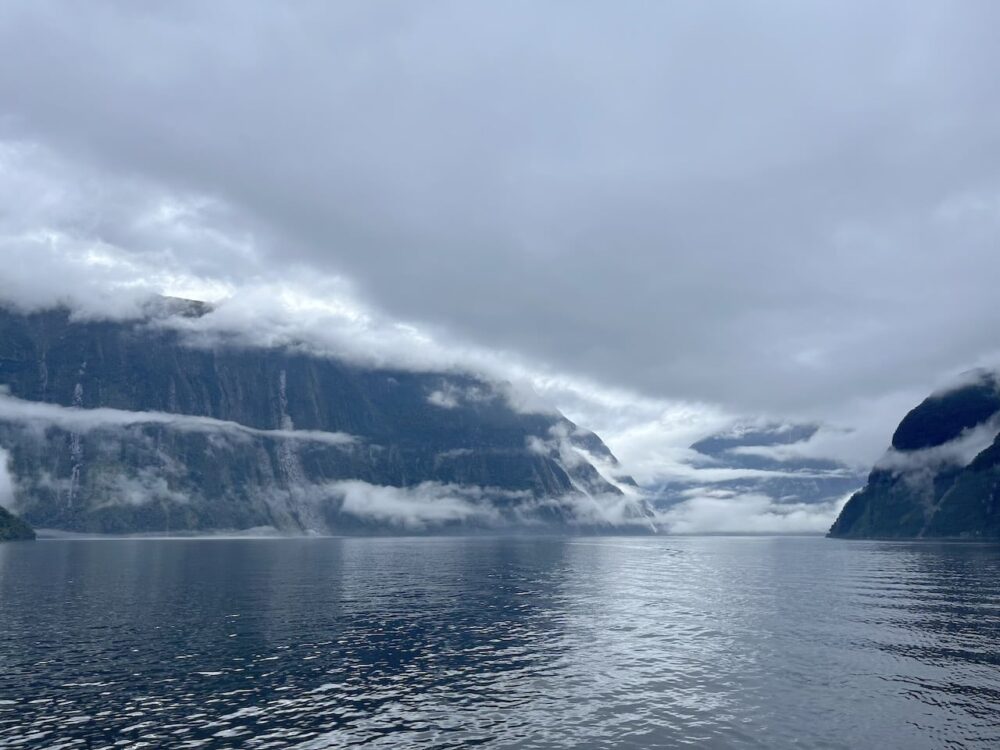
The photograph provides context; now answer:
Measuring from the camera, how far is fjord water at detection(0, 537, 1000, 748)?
46469 millimetres

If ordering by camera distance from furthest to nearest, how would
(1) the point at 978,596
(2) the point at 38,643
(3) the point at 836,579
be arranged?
(3) the point at 836,579, (1) the point at 978,596, (2) the point at 38,643

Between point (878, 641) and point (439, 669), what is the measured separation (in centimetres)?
4751

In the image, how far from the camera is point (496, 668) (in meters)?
63.5

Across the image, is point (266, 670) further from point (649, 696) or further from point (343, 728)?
point (649, 696)

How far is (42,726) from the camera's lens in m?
46.1

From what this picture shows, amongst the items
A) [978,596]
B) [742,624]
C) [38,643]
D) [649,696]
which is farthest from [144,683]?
[978,596]

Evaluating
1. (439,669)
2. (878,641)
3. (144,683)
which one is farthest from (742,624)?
(144,683)

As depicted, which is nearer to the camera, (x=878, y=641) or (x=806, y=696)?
(x=806, y=696)

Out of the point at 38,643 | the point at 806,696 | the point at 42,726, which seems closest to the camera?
the point at 42,726

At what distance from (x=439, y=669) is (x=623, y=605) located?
164 feet

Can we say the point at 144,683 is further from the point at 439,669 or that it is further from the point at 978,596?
the point at 978,596

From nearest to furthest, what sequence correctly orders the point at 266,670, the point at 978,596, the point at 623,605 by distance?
the point at 266,670 < the point at 623,605 < the point at 978,596

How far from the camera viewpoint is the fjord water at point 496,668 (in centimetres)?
4647

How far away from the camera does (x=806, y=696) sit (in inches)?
2144
